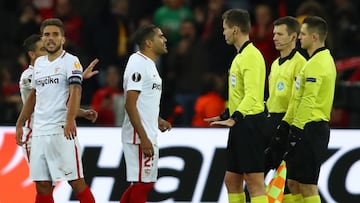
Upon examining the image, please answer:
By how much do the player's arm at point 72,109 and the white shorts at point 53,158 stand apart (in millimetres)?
155

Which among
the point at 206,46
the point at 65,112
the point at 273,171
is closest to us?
the point at 65,112

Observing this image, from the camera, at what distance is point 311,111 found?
497 inches

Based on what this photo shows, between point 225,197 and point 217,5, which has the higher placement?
point 217,5

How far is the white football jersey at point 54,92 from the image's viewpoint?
12445 mm

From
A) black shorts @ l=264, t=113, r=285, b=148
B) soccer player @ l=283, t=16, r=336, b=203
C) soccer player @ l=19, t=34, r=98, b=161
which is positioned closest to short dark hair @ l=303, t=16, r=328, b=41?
soccer player @ l=283, t=16, r=336, b=203

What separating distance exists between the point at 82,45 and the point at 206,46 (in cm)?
191

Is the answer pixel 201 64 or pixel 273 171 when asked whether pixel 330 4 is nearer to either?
pixel 201 64

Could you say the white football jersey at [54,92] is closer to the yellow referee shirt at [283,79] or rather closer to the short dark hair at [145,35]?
the short dark hair at [145,35]

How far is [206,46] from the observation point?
18484mm

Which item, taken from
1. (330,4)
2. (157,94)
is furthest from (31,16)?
(157,94)

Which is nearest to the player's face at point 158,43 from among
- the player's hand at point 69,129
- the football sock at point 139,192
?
the player's hand at point 69,129

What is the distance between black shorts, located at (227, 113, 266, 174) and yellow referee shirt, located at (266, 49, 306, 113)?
517mm

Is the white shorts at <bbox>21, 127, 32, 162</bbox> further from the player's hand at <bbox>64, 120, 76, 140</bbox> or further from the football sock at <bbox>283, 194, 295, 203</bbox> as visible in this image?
the football sock at <bbox>283, 194, 295, 203</bbox>

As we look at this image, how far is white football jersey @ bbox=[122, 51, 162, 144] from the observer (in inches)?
497
